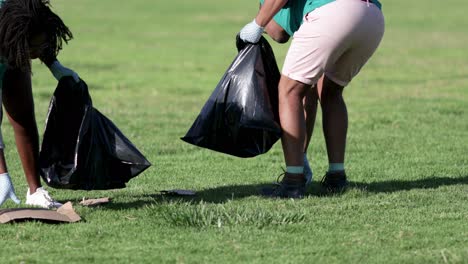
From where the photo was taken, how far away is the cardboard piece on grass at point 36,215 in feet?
19.8

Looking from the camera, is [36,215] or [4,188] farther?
[4,188]

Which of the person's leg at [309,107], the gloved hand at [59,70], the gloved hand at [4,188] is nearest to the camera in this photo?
the gloved hand at [4,188]

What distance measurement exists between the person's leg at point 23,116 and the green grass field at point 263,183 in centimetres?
31

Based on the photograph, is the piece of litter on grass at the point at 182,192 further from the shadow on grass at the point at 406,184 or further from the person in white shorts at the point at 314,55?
the shadow on grass at the point at 406,184

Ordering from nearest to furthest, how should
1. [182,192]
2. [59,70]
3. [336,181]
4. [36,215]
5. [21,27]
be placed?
[36,215]
[21,27]
[59,70]
[182,192]
[336,181]

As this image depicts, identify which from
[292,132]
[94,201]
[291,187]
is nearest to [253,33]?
[292,132]

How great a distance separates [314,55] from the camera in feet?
22.0

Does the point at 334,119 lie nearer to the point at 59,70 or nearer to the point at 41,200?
the point at 59,70

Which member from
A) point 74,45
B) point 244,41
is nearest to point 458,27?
point 74,45

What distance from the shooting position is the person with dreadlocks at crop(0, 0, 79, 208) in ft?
20.3

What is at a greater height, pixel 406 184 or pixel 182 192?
pixel 182 192

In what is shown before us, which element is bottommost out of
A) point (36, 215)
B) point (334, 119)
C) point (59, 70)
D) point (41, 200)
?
point (41, 200)

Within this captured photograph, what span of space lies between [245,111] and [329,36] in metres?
0.72

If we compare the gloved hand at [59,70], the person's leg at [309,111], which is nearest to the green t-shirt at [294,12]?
the person's leg at [309,111]
